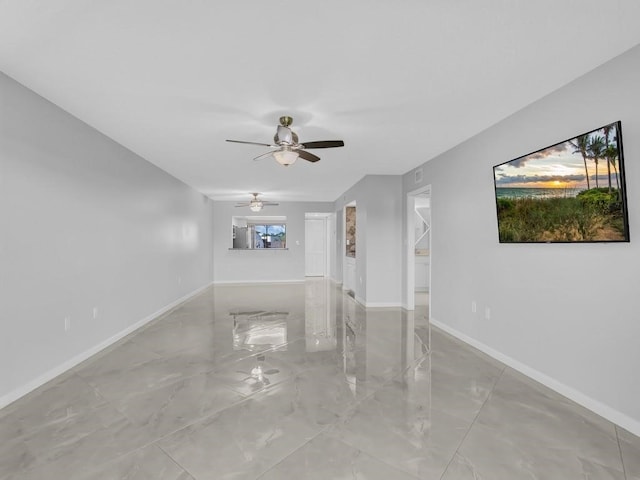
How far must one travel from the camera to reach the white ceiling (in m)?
1.88

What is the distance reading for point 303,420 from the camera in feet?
7.57

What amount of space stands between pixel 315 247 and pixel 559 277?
9.07 m

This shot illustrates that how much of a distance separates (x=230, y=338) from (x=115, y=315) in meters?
1.47

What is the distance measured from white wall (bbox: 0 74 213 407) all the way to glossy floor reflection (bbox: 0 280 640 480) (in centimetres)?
34

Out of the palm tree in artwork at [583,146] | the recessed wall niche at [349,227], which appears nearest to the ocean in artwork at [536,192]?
the palm tree in artwork at [583,146]

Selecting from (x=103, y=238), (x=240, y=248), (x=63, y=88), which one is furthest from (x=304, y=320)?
(x=240, y=248)

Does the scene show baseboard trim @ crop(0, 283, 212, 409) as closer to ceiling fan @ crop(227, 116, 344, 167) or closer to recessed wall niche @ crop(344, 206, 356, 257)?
ceiling fan @ crop(227, 116, 344, 167)

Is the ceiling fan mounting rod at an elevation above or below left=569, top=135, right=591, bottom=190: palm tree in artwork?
above

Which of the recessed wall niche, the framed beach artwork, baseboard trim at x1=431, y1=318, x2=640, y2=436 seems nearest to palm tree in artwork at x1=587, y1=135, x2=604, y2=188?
the framed beach artwork

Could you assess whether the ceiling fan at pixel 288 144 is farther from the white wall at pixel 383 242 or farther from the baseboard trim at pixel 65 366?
the white wall at pixel 383 242

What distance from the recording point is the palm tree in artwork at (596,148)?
2.34m

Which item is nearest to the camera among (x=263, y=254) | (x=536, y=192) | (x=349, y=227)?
(x=536, y=192)

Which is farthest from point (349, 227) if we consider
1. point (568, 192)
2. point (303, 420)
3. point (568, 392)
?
point (303, 420)

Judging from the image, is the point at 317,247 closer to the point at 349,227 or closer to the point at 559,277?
the point at 349,227
